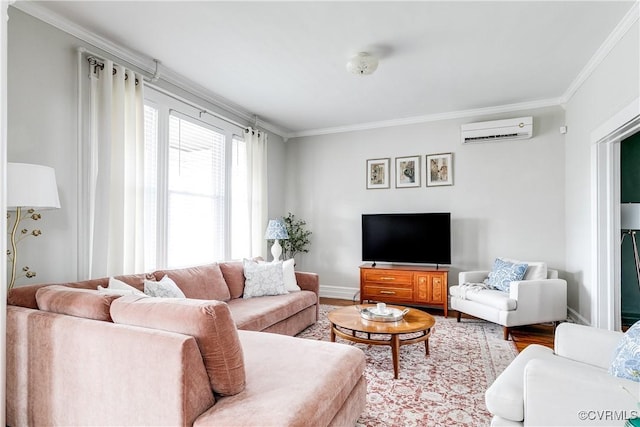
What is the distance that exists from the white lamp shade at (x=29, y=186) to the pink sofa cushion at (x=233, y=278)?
1853 mm

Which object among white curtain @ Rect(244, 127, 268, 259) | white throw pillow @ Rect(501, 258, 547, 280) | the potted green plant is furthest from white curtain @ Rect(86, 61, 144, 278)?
white throw pillow @ Rect(501, 258, 547, 280)

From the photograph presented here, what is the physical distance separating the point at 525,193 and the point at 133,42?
4.68 m

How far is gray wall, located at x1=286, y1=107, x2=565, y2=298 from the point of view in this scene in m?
4.41

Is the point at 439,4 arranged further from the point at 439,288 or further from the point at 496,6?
the point at 439,288

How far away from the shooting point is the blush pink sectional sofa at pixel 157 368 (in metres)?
1.39

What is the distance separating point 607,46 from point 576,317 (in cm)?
282

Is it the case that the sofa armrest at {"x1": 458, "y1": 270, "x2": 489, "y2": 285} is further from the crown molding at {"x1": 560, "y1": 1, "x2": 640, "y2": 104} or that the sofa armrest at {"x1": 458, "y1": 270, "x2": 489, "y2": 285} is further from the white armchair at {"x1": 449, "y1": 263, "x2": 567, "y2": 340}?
the crown molding at {"x1": 560, "y1": 1, "x2": 640, "y2": 104}

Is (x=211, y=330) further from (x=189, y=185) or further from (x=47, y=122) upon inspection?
(x=189, y=185)

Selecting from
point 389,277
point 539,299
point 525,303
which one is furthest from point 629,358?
point 389,277

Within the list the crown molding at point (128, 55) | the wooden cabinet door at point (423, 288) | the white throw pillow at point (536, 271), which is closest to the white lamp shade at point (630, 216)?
the white throw pillow at point (536, 271)

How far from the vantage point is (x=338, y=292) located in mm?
5527

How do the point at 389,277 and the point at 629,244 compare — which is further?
the point at 389,277

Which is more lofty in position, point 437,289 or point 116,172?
point 116,172

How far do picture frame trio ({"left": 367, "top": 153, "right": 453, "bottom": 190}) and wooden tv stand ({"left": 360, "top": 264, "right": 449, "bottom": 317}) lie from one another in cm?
122
